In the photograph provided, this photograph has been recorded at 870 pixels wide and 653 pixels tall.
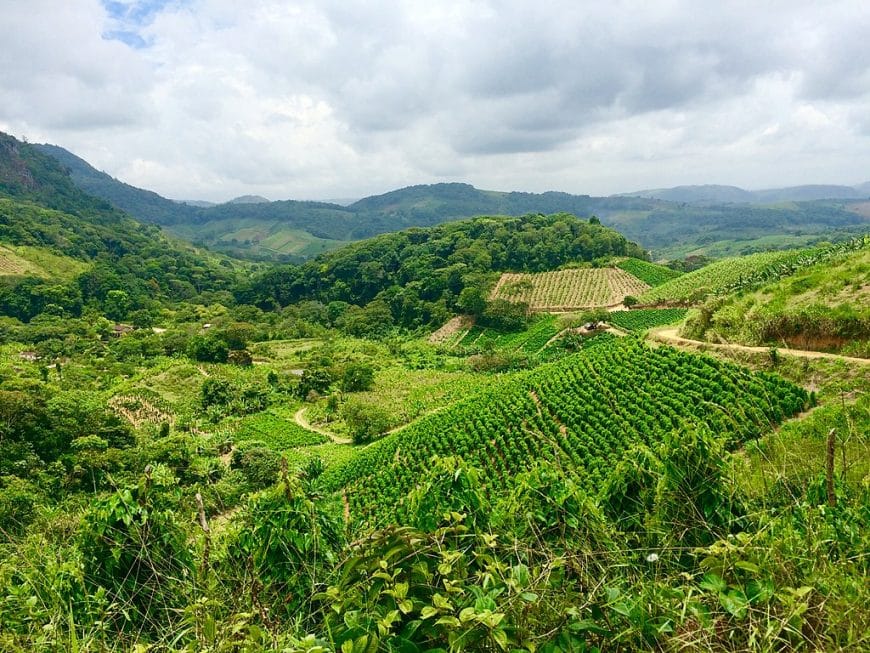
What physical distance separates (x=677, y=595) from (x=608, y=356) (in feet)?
82.4

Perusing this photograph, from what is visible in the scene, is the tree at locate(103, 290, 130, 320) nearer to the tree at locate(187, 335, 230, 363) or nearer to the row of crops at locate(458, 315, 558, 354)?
the tree at locate(187, 335, 230, 363)

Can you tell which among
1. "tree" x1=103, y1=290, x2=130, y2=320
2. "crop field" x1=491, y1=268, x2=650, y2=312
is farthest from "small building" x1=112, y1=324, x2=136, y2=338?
"crop field" x1=491, y1=268, x2=650, y2=312

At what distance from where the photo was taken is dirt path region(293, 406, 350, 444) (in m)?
36.0

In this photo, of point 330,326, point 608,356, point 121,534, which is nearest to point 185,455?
point 608,356

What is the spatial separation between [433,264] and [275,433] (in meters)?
56.2

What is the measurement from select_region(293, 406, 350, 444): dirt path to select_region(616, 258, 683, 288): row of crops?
50821 millimetres

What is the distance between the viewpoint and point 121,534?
3924mm

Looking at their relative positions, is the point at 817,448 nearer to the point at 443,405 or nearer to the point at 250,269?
the point at 443,405

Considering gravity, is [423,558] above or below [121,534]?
above

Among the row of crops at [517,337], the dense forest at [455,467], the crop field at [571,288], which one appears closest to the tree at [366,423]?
the dense forest at [455,467]

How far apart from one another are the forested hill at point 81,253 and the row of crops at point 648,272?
7757cm

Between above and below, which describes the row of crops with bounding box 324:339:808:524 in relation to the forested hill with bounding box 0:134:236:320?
below

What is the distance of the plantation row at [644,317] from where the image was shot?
158ft

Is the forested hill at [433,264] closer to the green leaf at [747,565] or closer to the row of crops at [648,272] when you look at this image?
the row of crops at [648,272]
